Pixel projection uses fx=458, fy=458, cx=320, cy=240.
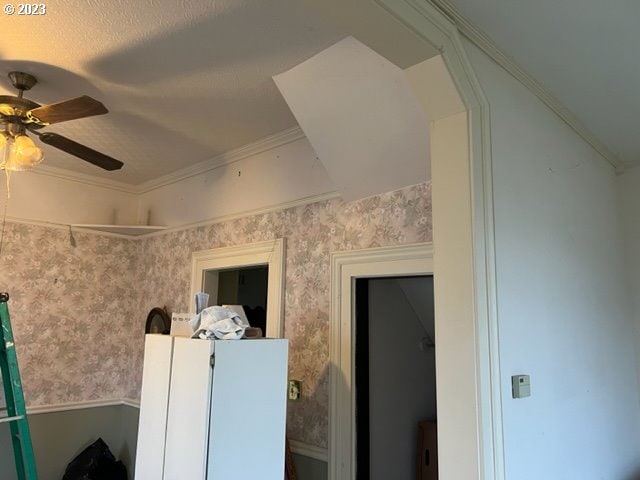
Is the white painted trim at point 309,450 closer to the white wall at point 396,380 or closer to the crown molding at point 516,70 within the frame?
the white wall at point 396,380

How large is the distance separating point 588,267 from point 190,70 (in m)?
2.11

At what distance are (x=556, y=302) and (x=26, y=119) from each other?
7.94ft

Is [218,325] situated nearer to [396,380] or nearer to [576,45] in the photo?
[396,380]

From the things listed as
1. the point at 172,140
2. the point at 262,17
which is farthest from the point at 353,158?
the point at 172,140

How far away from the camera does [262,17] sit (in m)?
1.79

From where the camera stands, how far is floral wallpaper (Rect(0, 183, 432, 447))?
96.6 inches

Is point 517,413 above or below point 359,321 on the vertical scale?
below

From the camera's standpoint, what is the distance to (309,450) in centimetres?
246

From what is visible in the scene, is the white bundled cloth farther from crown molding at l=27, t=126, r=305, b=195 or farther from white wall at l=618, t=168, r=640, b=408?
white wall at l=618, t=168, r=640, b=408

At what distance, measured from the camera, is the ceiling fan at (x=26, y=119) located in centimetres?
195

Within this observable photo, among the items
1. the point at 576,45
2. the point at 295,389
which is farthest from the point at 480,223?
the point at 295,389

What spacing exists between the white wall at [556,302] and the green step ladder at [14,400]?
2429 mm

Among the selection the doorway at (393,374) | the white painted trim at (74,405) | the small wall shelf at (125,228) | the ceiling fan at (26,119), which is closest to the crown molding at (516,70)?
the doorway at (393,374)

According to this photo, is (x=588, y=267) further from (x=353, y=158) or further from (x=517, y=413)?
(x=353, y=158)
